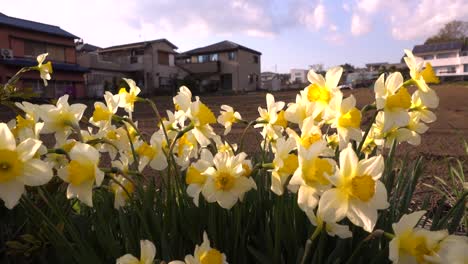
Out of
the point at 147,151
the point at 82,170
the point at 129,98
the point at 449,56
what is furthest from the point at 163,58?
the point at 449,56

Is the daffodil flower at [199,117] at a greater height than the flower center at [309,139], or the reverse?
the daffodil flower at [199,117]

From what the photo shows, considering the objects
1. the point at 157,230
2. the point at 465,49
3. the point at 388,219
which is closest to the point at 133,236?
the point at 157,230

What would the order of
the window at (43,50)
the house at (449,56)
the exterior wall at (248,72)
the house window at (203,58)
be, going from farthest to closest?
the house at (449,56) < the house window at (203,58) < the exterior wall at (248,72) < the window at (43,50)

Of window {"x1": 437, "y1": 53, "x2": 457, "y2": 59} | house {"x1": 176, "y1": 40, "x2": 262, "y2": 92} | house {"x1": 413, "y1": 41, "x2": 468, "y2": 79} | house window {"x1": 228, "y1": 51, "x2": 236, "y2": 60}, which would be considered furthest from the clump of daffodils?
window {"x1": 437, "y1": 53, "x2": 457, "y2": 59}

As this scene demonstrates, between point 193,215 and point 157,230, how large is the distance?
0.38 feet

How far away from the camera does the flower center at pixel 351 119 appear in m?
0.96

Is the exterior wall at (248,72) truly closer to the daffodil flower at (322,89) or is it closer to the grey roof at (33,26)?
the grey roof at (33,26)

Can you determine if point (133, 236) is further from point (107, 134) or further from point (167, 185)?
point (107, 134)

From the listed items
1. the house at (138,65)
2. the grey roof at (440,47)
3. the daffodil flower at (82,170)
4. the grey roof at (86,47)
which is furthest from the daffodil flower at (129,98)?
the grey roof at (440,47)

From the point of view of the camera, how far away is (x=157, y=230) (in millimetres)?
1079

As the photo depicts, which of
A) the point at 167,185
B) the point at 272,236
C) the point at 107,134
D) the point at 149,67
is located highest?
the point at 149,67

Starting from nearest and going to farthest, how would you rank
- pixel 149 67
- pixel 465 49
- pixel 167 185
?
pixel 167 185, pixel 149 67, pixel 465 49

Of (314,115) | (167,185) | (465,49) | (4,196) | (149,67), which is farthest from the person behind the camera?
(465,49)

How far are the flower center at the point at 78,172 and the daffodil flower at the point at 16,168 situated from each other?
0.07 meters
